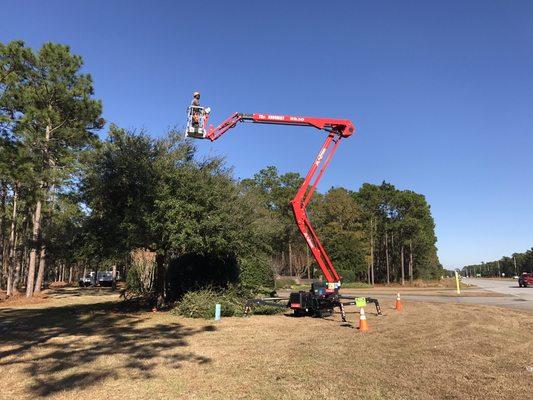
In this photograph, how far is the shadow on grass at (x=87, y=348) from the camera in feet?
24.5

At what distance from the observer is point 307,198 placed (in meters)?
18.9

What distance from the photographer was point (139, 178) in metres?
17.1

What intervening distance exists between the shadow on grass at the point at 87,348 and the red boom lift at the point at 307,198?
460 centimetres

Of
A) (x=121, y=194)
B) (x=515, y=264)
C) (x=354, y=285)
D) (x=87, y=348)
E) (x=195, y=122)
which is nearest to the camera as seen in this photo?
(x=87, y=348)

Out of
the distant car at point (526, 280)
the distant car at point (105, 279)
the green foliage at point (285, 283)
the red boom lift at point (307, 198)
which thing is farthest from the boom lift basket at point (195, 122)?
the distant car at point (526, 280)

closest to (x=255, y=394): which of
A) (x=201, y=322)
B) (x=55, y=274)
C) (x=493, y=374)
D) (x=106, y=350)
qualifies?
(x=493, y=374)

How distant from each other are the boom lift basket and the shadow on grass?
6448 mm

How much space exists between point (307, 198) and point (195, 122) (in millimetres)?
6016

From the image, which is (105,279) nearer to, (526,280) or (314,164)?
(314,164)

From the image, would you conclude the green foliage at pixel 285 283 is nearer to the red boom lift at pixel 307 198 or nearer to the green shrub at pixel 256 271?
the green shrub at pixel 256 271

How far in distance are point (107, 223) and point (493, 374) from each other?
548 inches

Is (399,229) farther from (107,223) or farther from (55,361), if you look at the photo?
(55,361)

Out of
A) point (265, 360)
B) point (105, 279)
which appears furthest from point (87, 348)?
point (105, 279)

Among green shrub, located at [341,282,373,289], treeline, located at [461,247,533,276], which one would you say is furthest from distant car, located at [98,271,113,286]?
treeline, located at [461,247,533,276]
